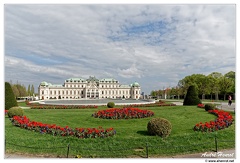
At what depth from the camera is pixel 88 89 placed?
9869 cm

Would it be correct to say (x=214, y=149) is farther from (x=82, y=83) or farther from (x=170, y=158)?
(x=82, y=83)

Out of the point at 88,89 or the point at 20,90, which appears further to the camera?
the point at 88,89

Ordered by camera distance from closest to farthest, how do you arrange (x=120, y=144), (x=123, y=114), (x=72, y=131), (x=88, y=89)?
(x=120, y=144) < (x=72, y=131) < (x=123, y=114) < (x=88, y=89)

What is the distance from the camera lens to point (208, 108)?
1750 centimetres

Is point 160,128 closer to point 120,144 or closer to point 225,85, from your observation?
point 120,144

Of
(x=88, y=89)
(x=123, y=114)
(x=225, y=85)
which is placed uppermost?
(x=225, y=85)

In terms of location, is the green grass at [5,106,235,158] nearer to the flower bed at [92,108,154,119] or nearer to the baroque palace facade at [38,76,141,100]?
the flower bed at [92,108,154,119]

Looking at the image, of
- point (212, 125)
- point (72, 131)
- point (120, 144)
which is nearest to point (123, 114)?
point (72, 131)

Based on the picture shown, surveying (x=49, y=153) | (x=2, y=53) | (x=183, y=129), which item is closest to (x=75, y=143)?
(x=49, y=153)

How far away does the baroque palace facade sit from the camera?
98.1m

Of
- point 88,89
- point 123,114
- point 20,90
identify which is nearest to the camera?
point 123,114

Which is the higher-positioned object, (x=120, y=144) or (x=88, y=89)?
(x=88, y=89)

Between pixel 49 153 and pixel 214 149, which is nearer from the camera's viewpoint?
pixel 49 153

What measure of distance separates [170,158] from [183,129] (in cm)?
388
